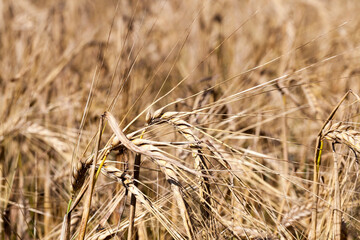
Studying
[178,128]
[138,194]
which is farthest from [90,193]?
[178,128]

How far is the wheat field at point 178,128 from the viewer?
0.82 metres

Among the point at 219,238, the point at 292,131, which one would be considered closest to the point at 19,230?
the point at 219,238

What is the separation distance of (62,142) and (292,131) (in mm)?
1040

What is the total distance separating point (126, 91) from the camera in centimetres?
185

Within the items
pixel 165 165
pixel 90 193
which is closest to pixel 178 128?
pixel 165 165

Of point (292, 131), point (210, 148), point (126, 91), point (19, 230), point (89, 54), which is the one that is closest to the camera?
point (210, 148)

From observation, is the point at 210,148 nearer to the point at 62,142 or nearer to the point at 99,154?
the point at 99,154

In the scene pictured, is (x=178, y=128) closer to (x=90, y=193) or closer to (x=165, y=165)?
(x=165, y=165)

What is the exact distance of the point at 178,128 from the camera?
83cm

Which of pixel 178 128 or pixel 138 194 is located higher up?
pixel 178 128

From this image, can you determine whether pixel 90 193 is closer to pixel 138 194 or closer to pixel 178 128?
pixel 138 194

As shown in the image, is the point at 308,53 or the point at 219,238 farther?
the point at 308,53

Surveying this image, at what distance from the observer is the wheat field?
82cm

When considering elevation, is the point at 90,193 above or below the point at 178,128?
below
